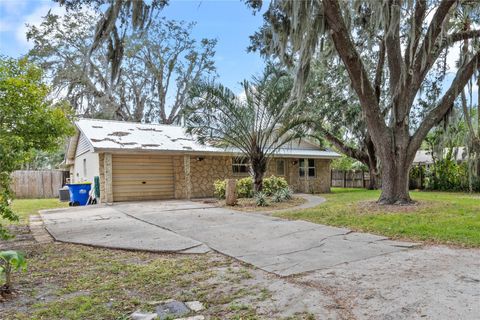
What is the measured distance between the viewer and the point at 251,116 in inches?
Answer: 443

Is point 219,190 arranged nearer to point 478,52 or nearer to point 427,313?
point 478,52

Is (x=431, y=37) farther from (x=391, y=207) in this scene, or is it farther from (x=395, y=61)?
(x=391, y=207)

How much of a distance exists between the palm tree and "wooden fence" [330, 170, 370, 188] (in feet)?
40.5

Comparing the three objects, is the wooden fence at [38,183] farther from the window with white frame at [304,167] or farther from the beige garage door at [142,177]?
the window with white frame at [304,167]

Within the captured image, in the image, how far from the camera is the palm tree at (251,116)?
11.0m

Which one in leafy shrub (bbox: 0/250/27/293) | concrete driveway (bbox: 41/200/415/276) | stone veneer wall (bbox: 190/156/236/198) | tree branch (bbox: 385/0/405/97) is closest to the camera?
leafy shrub (bbox: 0/250/27/293)

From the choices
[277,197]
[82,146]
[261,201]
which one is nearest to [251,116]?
[261,201]

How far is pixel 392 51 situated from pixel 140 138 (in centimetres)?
991

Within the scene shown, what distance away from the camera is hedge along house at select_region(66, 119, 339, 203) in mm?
12723

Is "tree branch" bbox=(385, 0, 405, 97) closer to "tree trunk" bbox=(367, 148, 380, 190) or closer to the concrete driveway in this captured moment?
the concrete driveway

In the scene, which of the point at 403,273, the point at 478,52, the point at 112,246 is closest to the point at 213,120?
the point at 112,246

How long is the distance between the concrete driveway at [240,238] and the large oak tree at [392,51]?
11.5 ft

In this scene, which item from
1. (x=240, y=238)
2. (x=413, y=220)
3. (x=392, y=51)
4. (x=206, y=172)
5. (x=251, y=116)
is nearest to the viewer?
(x=240, y=238)

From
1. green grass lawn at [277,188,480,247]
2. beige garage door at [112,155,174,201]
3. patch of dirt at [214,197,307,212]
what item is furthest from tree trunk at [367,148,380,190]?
beige garage door at [112,155,174,201]
